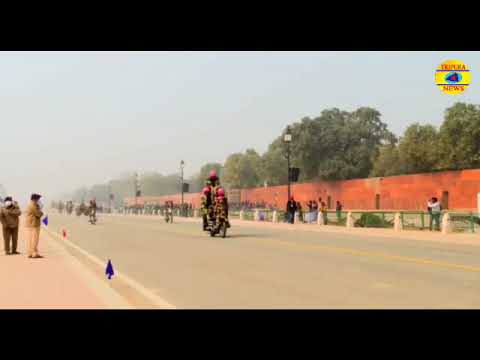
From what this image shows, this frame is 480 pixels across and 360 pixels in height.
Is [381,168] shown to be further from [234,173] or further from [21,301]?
[21,301]

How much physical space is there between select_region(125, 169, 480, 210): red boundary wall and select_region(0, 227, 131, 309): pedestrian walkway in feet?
160

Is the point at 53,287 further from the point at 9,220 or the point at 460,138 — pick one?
the point at 460,138

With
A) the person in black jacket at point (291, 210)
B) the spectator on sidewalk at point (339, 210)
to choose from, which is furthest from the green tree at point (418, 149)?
the person in black jacket at point (291, 210)

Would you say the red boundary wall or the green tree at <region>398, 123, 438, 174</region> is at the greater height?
the green tree at <region>398, 123, 438, 174</region>

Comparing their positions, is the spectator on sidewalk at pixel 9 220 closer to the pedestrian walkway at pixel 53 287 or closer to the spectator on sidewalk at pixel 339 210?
the pedestrian walkway at pixel 53 287

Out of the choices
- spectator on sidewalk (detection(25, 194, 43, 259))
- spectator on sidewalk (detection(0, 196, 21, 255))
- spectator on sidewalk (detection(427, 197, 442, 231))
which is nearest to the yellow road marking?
spectator on sidewalk (detection(25, 194, 43, 259))

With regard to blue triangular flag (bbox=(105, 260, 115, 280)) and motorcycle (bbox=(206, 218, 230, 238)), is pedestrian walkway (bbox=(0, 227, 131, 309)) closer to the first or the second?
blue triangular flag (bbox=(105, 260, 115, 280))

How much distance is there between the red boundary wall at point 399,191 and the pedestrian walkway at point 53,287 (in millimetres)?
48781

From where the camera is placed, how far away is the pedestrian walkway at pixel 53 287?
796cm

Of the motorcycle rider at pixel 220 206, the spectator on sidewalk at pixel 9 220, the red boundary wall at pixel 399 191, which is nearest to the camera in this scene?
the spectator on sidewalk at pixel 9 220

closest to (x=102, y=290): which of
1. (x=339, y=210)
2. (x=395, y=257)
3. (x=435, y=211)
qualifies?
(x=395, y=257)

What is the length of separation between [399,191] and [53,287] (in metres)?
60.5

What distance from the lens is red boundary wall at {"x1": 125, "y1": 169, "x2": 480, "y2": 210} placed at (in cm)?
5691

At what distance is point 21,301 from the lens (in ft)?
27.0
